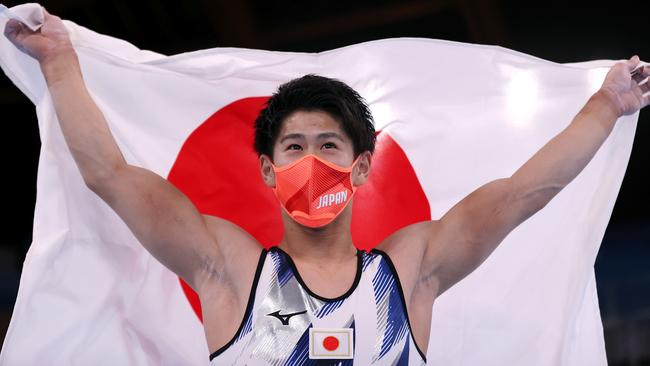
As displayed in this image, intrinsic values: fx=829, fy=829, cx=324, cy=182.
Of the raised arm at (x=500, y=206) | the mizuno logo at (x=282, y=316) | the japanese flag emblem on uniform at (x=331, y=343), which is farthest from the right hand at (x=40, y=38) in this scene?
the raised arm at (x=500, y=206)

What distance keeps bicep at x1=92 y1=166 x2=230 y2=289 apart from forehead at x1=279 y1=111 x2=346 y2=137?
16.8 inches

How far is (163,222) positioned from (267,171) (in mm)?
403

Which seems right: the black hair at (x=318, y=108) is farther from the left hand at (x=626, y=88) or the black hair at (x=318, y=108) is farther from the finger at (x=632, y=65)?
the finger at (x=632, y=65)

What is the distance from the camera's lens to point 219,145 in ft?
11.2

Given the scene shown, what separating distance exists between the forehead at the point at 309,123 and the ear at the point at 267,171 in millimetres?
106

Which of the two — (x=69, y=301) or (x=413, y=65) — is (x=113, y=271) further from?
(x=413, y=65)

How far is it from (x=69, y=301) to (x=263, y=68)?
1.20m

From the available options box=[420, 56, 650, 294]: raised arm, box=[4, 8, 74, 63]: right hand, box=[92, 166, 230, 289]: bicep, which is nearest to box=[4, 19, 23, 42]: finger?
box=[4, 8, 74, 63]: right hand

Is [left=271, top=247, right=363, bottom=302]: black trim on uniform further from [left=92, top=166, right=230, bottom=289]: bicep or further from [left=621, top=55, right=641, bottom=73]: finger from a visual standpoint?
[left=621, top=55, right=641, bottom=73]: finger

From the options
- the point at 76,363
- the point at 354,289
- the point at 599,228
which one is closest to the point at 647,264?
the point at 599,228

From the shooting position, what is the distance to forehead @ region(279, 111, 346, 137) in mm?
2777

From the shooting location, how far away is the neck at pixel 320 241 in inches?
109

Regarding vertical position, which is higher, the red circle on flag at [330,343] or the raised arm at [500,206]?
the raised arm at [500,206]

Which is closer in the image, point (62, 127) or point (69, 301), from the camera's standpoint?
point (62, 127)
